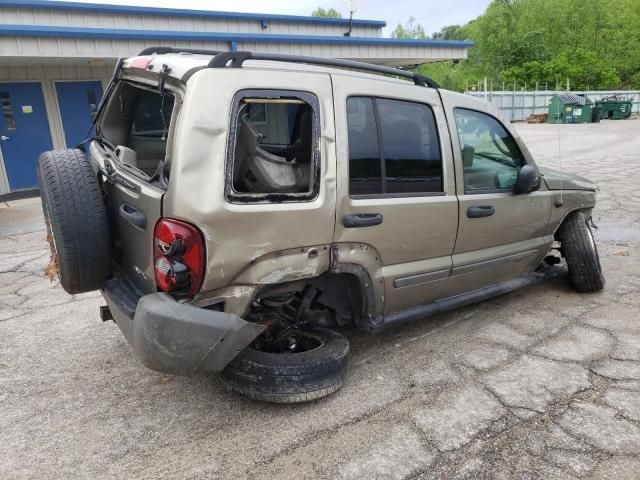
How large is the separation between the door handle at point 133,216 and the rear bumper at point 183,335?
14.9 inches

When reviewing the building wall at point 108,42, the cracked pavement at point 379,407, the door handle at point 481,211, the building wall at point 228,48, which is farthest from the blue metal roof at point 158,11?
the door handle at point 481,211

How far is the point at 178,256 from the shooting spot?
95.6 inches

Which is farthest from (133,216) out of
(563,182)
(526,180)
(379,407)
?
(563,182)

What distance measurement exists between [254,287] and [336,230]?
57 centimetres

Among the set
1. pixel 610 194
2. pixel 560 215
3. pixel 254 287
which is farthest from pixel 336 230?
pixel 610 194

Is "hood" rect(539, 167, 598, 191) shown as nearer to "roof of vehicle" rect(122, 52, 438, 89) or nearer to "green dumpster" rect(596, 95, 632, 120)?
"roof of vehicle" rect(122, 52, 438, 89)

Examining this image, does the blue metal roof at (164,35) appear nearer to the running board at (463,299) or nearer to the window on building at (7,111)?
the window on building at (7,111)

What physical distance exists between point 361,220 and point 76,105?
10.5m

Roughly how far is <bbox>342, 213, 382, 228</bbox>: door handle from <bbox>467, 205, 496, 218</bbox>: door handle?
2.69ft

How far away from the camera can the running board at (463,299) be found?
334 cm

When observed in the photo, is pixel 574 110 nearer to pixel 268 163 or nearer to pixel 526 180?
pixel 526 180

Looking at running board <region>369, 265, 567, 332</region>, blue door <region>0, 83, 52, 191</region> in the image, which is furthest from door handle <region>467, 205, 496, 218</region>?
blue door <region>0, 83, 52, 191</region>

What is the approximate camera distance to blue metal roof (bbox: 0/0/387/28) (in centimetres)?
1119

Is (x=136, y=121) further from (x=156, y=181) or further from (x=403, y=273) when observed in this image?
(x=403, y=273)
